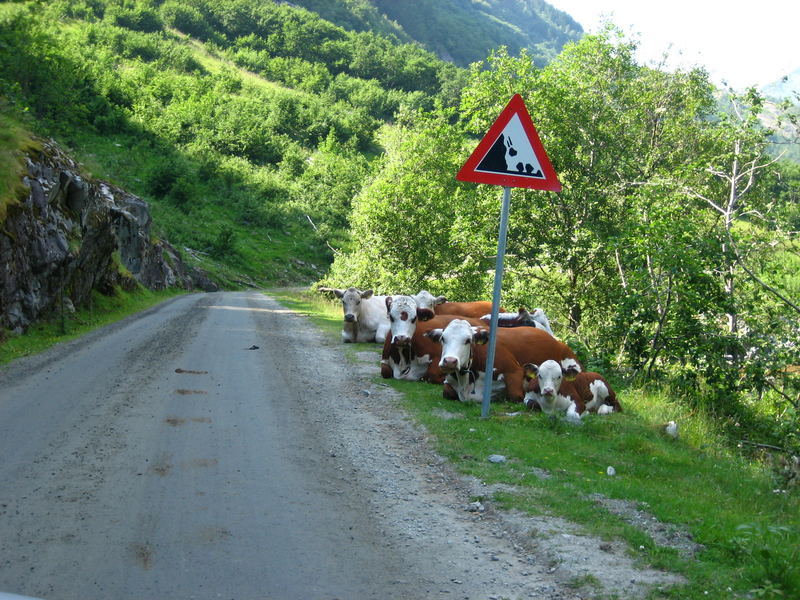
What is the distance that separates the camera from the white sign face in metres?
8.47

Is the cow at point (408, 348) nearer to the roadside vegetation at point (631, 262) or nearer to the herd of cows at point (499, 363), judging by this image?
the herd of cows at point (499, 363)

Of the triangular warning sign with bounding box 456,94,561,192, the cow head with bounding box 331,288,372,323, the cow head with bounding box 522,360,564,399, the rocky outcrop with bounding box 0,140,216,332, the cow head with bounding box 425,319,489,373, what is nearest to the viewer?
the triangular warning sign with bounding box 456,94,561,192

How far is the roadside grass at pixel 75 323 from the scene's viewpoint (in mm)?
14143

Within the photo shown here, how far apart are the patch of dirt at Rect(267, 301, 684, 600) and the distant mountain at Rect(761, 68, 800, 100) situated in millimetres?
9933

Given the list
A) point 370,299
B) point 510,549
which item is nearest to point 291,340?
point 370,299

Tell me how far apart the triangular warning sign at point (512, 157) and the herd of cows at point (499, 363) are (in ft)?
8.06

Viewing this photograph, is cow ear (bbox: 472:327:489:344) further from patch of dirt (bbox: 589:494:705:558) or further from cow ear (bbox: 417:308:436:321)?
patch of dirt (bbox: 589:494:705:558)

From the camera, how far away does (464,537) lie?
5.05 metres

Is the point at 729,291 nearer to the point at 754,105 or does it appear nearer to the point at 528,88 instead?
the point at 754,105

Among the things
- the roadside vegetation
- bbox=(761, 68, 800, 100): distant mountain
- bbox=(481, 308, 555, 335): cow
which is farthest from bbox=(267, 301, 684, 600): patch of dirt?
bbox=(761, 68, 800, 100): distant mountain

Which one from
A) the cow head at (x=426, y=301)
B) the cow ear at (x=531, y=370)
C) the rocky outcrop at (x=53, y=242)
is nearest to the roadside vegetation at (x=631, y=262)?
the rocky outcrop at (x=53, y=242)

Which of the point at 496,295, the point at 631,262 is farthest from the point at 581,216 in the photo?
the point at 496,295

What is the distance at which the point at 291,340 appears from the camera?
56.3ft

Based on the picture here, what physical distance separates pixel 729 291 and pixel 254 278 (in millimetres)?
46158
